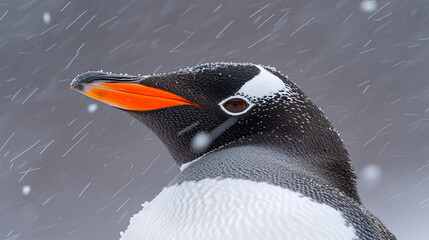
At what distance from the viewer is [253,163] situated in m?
0.77

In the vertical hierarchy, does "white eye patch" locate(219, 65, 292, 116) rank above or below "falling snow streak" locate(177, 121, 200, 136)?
below

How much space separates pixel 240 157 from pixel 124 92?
0.31 meters

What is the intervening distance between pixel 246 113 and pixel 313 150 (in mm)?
179

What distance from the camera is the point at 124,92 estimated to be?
3.02ft

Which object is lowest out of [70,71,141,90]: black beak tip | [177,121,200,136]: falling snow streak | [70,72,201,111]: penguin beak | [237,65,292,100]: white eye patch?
[237,65,292,100]: white eye patch

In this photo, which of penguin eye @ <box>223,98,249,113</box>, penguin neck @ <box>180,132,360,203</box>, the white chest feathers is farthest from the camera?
penguin eye @ <box>223,98,249,113</box>

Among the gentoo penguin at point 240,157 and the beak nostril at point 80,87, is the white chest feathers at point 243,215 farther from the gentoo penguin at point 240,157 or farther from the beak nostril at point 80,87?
the beak nostril at point 80,87

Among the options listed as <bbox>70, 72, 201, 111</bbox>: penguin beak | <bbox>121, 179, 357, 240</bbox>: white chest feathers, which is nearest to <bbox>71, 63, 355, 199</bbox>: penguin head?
<bbox>70, 72, 201, 111</bbox>: penguin beak

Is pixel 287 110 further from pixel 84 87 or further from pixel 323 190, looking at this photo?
pixel 84 87

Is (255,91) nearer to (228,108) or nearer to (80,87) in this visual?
(228,108)

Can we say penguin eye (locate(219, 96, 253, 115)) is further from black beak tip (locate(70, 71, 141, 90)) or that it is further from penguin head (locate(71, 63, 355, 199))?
black beak tip (locate(70, 71, 141, 90))

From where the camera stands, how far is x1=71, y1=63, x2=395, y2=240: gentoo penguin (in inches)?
25.0

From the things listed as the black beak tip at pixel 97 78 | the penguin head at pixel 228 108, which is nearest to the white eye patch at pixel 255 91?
the penguin head at pixel 228 108

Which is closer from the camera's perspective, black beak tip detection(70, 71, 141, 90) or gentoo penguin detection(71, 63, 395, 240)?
gentoo penguin detection(71, 63, 395, 240)
